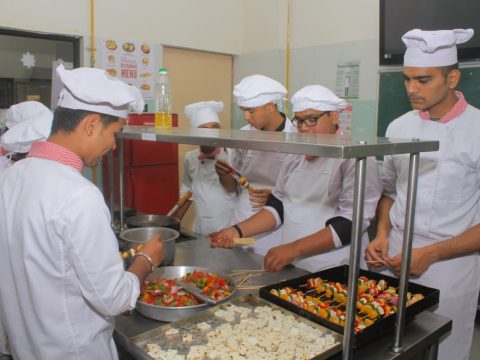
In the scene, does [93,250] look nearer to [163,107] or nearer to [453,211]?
[163,107]

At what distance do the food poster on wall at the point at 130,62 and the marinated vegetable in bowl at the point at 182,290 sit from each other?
236cm

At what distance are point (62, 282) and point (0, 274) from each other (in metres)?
0.21

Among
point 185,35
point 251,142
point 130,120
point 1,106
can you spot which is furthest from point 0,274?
point 185,35

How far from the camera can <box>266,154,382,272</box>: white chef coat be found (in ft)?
6.16

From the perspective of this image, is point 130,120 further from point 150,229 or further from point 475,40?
point 475,40

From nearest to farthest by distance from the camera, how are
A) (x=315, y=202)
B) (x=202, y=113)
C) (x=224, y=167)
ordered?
(x=315, y=202) < (x=224, y=167) < (x=202, y=113)

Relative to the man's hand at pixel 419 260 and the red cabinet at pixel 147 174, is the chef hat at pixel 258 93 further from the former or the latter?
the man's hand at pixel 419 260

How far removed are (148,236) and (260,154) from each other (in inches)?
35.5

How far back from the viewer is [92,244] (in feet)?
3.39

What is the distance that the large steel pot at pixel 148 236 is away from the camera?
177 cm

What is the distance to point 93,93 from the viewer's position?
3.58ft

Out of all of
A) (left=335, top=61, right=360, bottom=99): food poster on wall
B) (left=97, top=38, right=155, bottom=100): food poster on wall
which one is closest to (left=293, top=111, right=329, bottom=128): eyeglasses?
(left=335, top=61, right=360, bottom=99): food poster on wall

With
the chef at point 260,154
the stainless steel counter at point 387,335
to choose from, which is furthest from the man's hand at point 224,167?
the stainless steel counter at point 387,335

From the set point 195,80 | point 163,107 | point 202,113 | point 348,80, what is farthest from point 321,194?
point 195,80
